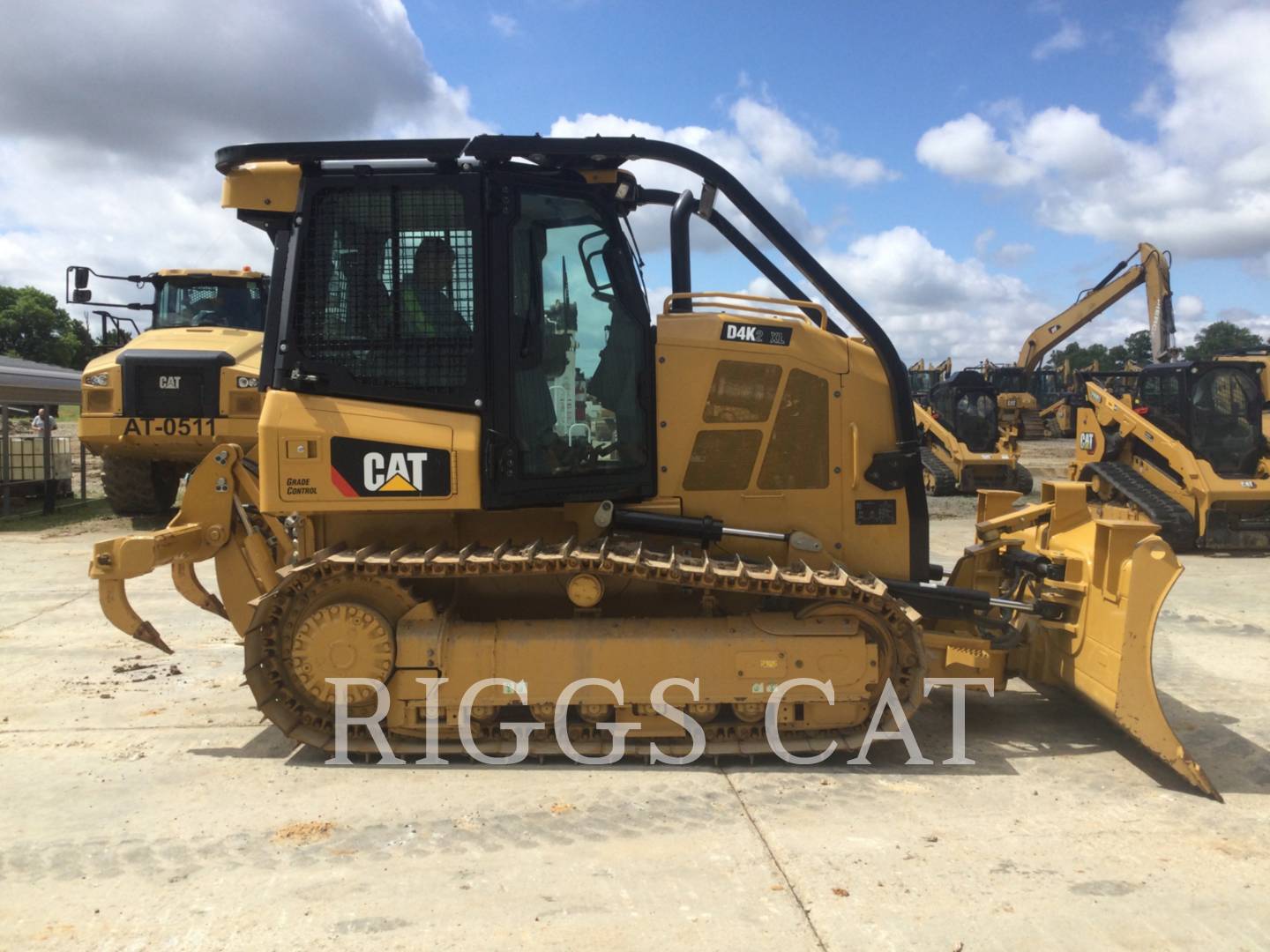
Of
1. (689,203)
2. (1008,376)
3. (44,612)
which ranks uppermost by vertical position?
(1008,376)

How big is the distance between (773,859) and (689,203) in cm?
357

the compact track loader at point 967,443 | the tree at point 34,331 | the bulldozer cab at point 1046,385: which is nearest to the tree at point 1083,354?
the bulldozer cab at point 1046,385

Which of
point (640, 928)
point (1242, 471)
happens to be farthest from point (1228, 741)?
point (1242, 471)

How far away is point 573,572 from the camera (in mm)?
4785

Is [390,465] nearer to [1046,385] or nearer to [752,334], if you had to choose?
[752,334]

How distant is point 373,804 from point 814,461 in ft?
9.32

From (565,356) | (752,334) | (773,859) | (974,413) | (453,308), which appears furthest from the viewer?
(974,413)

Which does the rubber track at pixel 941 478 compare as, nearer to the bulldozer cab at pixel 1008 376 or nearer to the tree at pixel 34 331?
the bulldozer cab at pixel 1008 376

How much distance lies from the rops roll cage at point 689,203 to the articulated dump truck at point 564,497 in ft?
0.06

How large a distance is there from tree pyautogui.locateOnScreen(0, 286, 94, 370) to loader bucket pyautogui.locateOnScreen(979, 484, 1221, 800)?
64.4 metres

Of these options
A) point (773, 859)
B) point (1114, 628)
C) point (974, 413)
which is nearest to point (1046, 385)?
point (974, 413)

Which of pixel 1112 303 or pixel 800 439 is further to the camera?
pixel 1112 303

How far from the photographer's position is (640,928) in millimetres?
3180

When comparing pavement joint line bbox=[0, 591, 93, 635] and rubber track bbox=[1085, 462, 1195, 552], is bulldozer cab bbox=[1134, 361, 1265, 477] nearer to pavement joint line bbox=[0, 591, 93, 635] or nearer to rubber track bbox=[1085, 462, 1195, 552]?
rubber track bbox=[1085, 462, 1195, 552]
